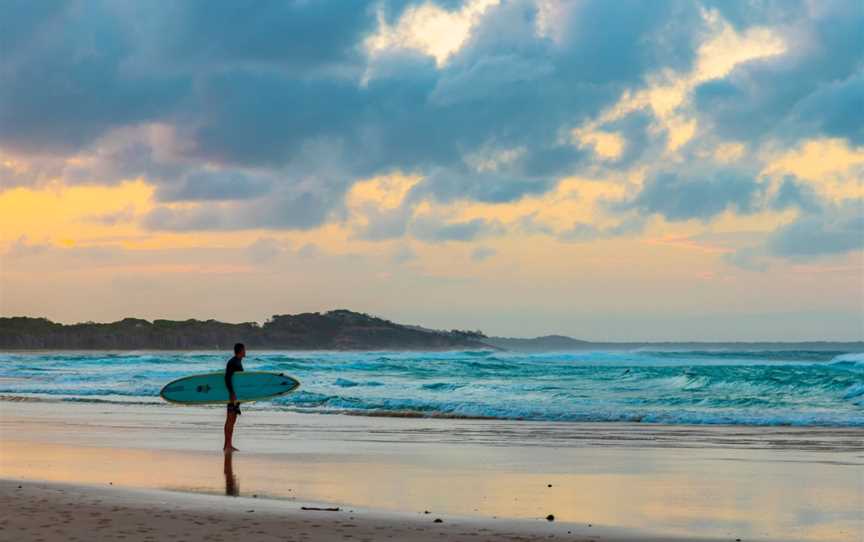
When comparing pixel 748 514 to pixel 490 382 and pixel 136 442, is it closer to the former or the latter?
pixel 136 442

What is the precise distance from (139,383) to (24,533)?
3389 centimetres

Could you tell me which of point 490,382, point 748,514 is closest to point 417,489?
point 748,514

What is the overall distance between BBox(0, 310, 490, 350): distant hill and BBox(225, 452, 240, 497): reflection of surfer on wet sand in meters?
126

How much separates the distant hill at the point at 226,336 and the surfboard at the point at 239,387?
387ft

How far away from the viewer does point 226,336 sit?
480 ft

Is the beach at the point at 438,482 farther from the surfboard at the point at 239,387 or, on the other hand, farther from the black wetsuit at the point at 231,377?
the surfboard at the point at 239,387

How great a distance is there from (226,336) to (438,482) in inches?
5381

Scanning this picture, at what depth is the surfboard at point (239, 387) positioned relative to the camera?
22.0 meters

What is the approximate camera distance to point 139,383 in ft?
137

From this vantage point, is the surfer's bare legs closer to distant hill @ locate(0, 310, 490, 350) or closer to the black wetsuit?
the black wetsuit

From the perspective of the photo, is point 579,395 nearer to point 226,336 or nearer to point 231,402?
point 231,402

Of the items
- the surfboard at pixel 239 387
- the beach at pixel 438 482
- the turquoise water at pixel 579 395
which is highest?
the surfboard at pixel 239 387

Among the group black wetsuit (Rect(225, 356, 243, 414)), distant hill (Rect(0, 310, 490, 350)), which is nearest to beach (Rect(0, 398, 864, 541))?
black wetsuit (Rect(225, 356, 243, 414))

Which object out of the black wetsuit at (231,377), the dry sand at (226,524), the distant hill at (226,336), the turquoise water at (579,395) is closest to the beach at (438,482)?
the dry sand at (226,524)
